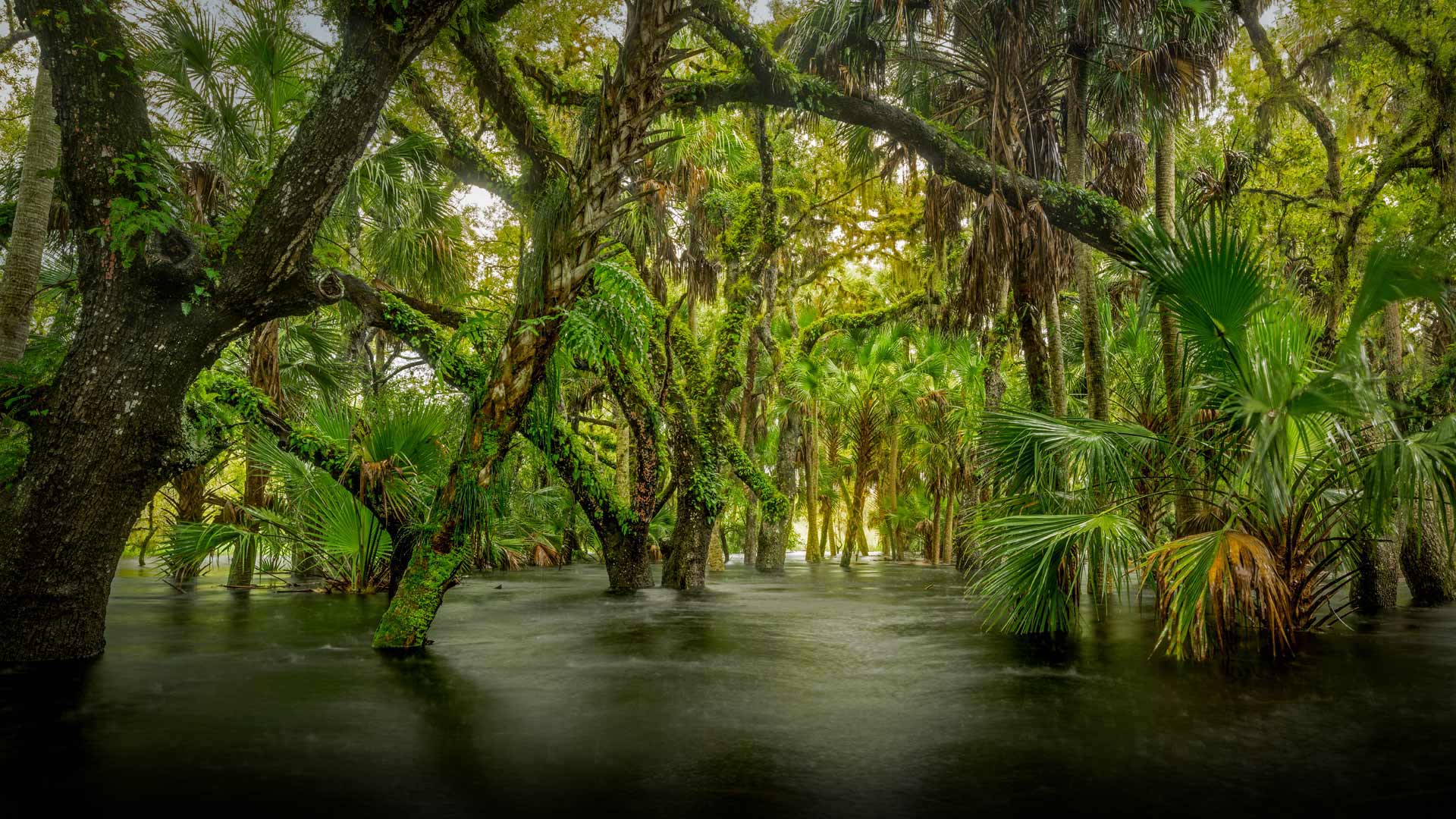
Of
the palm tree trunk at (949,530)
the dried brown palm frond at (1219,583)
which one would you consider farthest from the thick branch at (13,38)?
the palm tree trunk at (949,530)

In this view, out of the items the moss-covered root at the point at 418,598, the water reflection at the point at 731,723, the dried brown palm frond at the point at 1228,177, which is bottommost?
the water reflection at the point at 731,723

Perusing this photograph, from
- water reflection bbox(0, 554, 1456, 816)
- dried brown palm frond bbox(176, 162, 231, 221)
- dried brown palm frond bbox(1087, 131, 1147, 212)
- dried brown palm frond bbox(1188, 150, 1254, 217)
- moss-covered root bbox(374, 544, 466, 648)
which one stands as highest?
dried brown palm frond bbox(1087, 131, 1147, 212)

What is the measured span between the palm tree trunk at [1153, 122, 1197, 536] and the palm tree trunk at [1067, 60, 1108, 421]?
66cm

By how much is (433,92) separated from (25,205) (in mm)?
4288

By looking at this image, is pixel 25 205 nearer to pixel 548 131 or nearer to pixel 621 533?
pixel 548 131

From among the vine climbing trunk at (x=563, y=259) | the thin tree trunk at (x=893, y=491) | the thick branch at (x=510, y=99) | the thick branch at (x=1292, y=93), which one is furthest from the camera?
the thin tree trunk at (x=893, y=491)

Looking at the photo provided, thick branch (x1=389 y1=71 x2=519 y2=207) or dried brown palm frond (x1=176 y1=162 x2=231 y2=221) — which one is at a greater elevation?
thick branch (x1=389 y1=71 x2=519 y2=207)

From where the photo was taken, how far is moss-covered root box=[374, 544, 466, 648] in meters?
5.40

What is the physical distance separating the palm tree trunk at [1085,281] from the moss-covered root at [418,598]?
275 inches

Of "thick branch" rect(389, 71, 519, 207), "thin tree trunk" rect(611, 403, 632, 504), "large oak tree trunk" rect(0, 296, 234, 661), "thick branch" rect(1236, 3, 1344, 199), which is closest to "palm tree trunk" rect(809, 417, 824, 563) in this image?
"thin tree trunk" rect(611, 403, 632, 504)

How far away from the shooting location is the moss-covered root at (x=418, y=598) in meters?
5.40

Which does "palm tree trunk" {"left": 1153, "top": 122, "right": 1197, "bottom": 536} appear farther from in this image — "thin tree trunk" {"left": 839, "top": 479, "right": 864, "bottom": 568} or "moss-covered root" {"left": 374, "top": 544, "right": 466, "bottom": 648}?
"thin tree trunk" {"left": 839, "top": 479, "right": 864, "bottom": 568}

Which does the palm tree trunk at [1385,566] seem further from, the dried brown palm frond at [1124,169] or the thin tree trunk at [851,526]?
the thin tree trunk at [851,526]

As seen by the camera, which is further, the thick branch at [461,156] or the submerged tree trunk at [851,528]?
the submerged tree trunk at [851,528]
